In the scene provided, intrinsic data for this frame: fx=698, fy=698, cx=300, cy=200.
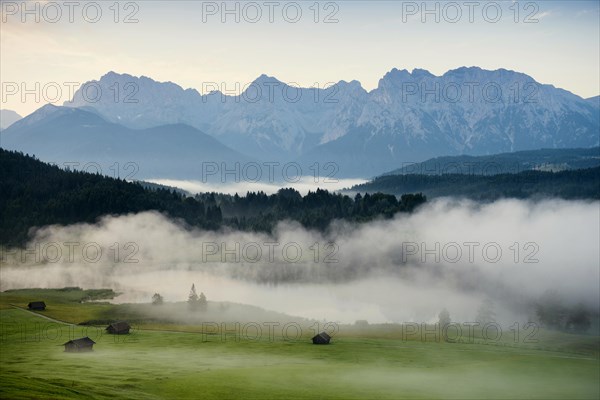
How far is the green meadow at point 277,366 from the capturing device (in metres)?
108

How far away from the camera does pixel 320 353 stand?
15362 cm

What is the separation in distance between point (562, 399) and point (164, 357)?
7494 centimetres

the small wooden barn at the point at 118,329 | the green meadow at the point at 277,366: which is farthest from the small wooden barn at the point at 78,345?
the small wooden barn at the point at 118,329

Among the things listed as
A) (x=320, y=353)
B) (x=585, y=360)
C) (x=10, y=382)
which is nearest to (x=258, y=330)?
(x=320, y=353)

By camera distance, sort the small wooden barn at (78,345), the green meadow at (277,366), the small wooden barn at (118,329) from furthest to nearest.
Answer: the small wooden barn at (118,329) → the small wooden barn at (78,345) → the green meadow at (277,366)

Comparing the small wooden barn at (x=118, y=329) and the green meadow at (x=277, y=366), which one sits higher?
the small wooden barn at (x=118, y=329)

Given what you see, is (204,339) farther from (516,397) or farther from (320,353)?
(516,397)

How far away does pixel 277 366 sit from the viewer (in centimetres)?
13512

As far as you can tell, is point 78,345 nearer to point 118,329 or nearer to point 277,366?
point 118,329

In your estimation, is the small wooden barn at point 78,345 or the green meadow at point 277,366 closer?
the green meadow at point 277,366

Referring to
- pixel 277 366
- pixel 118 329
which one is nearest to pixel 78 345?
pixel 118 329

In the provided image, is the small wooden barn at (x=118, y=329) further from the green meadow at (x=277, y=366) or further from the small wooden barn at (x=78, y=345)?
the small wooden barn at (x=78, y=345)

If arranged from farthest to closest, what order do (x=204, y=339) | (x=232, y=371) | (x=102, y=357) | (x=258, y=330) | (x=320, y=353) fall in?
1. (x=258, y=330)
2. (x=204, y=339)
3. (x=320, y=353)
4. (x=102, y=357)
5. (x=232, y=371)

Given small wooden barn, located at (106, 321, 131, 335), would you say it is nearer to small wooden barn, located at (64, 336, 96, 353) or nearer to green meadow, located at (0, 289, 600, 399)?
green meadow, located at (0, 289, 600, 399)
